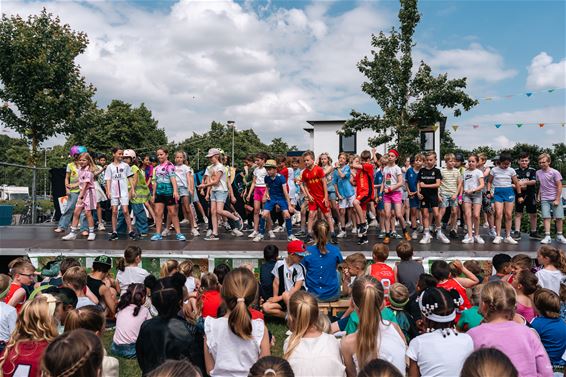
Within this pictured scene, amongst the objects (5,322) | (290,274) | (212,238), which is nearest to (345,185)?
(212,238)

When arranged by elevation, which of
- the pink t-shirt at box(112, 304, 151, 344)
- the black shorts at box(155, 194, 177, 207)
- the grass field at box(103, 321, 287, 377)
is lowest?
the grass field at box(103, 321, 287, 377)

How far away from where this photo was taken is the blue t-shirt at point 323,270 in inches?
226

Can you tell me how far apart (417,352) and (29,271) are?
4.51 metres

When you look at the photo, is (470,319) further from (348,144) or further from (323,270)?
(348,144)

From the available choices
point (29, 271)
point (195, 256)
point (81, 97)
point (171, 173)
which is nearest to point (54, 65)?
point (81, 97)

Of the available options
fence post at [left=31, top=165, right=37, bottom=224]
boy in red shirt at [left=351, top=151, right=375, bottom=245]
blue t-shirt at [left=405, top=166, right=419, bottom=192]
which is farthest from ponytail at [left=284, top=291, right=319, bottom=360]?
fence post at [left=31, top=165, right=37, bottom=224]

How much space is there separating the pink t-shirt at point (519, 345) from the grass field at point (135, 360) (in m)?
2.84

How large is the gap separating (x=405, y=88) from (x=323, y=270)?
1786 centimetres

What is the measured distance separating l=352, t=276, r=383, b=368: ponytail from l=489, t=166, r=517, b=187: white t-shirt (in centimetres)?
720

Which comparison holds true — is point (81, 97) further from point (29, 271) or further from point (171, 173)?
point (29, 271)

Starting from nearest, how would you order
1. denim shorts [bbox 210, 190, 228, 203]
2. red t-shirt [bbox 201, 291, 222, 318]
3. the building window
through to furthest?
red t-shirt [bbox 201, 291, 222, 318]
denim shorts [bbox 210, 190, 228, 203]
the building window

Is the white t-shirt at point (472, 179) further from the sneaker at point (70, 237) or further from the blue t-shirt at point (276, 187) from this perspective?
the sneaker at point (70, 237)

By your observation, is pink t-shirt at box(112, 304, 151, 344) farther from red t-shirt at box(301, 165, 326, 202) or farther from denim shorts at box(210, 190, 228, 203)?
red t-shirt at box(301, 165, 326, 202)

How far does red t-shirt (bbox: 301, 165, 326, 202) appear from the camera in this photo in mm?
8602
